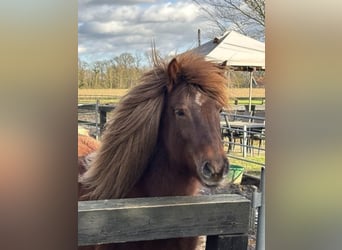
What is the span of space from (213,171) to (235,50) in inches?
15.8

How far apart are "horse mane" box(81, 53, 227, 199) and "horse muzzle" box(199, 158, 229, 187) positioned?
0.56 feet

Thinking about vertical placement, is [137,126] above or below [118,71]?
below

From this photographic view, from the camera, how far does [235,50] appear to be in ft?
4.77

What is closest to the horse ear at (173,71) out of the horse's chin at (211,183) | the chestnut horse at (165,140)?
the chestnut horse at (165,140)

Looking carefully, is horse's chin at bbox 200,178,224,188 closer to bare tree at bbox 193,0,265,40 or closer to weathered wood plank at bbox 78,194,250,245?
weathered wood plank at bbox 78,194,250,245

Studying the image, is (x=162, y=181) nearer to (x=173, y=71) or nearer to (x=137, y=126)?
(x=137, y=126)

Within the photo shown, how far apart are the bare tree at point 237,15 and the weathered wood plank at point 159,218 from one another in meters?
0.55

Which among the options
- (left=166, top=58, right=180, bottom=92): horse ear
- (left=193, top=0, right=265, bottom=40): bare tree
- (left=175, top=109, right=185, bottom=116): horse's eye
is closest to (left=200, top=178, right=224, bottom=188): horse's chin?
(left=175, top=109, right=185, bottom=116): horse's eye

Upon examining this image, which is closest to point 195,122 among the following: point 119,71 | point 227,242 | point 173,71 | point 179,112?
point 179,112

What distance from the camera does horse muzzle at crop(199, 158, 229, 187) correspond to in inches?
52.4

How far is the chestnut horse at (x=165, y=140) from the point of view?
4.40ft

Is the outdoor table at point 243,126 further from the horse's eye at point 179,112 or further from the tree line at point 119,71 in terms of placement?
the tree line at point 119,71
